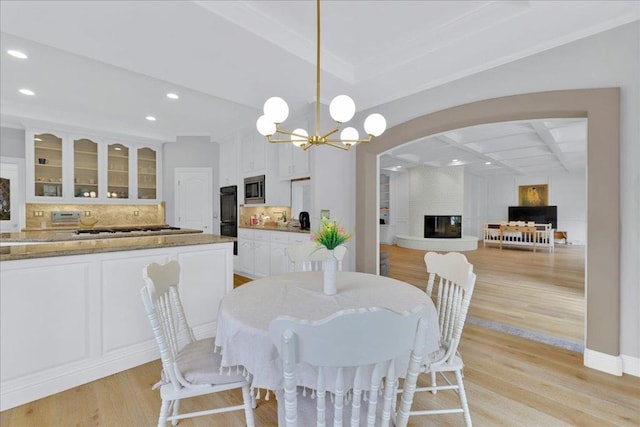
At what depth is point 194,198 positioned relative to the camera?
6141 millimetres

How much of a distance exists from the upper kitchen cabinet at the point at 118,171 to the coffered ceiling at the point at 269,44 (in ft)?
4.59

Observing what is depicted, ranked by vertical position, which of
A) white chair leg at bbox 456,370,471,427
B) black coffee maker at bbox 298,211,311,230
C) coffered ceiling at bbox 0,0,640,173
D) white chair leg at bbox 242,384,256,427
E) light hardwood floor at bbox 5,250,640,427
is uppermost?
coffered ceiling at bbox 0,0,640,173

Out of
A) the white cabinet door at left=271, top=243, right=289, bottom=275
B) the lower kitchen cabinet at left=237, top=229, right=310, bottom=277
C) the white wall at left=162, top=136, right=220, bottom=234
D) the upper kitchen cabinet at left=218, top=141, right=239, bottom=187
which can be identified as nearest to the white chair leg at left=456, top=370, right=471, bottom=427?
the lower kitchen cabinet at left=237, top=229, right=310, bottom=277

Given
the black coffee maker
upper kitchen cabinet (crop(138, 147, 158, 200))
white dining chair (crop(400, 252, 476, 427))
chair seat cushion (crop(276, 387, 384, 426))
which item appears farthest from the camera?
upper kitchen cabinet (crop(138, 147, 158, 200))

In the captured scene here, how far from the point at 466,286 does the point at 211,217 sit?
5552mm

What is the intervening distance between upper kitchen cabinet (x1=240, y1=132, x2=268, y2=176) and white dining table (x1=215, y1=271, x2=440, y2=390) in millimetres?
3390

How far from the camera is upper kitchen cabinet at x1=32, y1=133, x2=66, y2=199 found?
15.7ft

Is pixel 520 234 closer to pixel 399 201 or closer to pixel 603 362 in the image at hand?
pixel 399 201

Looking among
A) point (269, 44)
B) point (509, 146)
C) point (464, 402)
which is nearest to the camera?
point (464, 402)

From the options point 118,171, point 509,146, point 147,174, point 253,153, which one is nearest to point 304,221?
point 253,153

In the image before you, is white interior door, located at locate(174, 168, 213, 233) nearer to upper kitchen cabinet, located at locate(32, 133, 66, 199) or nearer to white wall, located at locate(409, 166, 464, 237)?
upper kitchen cabinet, located at locate(32, 133, 66, 199)

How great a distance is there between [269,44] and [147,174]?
4.69 m

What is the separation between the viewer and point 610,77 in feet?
7.56

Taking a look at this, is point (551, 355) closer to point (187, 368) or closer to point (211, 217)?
point (187, 368)
